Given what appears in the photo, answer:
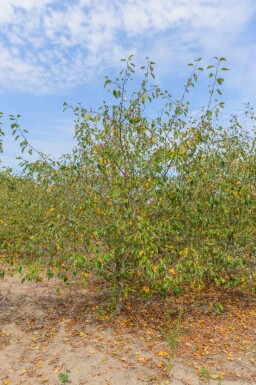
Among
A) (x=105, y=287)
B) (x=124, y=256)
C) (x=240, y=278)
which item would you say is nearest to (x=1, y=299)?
(x=105, y=287)

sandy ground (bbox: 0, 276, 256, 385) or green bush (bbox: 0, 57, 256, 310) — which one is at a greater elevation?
green bush (bbox: 0, 57, 256, 310)

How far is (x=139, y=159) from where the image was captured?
7320 millimetres

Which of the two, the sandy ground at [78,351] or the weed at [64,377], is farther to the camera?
the sandy ground at [78,351]

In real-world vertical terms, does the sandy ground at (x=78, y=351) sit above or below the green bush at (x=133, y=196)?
below

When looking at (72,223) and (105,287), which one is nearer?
(72,223)

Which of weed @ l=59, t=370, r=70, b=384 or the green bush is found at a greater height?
the green bush

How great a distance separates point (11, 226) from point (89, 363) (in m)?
5.98

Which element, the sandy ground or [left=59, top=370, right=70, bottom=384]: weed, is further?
the sandy ground

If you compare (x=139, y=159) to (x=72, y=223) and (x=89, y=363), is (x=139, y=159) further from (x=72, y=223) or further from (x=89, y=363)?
(x=89, y=363)

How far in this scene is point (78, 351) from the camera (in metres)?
6.48

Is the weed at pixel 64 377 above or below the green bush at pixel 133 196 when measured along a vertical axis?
below

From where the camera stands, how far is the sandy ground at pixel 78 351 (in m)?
5.63

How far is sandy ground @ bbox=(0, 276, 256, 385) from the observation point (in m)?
5.63

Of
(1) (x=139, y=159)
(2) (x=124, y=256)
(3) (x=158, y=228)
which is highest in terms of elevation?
(1) (x=139, y=159)
